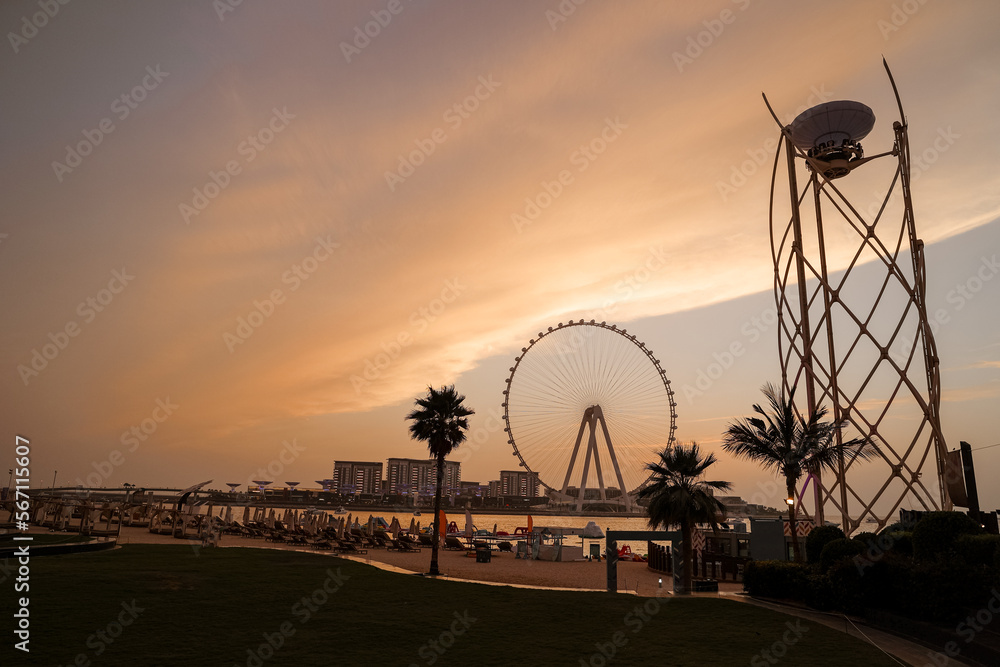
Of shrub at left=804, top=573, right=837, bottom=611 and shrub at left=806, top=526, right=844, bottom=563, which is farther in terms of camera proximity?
shrub at left=806, top=526, right=844, bottom=563

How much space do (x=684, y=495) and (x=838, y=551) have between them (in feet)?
17.8

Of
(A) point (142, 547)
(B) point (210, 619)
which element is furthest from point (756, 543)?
(A) point (142, 547)

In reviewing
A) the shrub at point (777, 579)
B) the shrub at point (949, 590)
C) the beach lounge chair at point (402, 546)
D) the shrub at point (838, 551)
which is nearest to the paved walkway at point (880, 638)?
the shrub at point (777, 579)

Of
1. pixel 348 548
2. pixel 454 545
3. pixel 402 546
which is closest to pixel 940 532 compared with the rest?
pixel 348 548

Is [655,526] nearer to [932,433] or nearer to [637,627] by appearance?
[637,627]

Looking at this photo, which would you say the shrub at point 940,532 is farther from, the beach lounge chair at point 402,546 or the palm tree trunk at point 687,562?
the beach lounge chair at point 402,546

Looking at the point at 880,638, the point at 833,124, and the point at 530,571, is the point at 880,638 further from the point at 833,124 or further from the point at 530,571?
the point at 833,124

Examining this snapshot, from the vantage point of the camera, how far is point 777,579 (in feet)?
66.3

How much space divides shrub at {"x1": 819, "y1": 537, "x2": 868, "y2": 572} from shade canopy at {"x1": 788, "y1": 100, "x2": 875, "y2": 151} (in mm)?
15889

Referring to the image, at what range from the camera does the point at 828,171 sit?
86.8 feet

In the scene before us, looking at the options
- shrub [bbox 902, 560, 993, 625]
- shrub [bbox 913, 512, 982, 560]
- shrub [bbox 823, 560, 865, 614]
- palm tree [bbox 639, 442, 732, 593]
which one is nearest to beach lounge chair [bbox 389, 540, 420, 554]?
palm tree [bbox 639, 442, 732, 593]

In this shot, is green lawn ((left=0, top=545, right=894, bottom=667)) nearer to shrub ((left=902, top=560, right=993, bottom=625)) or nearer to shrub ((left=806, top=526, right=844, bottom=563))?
shrub ((left=902, top=560, right=993, bottom=625))

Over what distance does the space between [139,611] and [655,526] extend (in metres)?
16.7

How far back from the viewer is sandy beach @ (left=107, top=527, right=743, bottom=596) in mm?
25047
